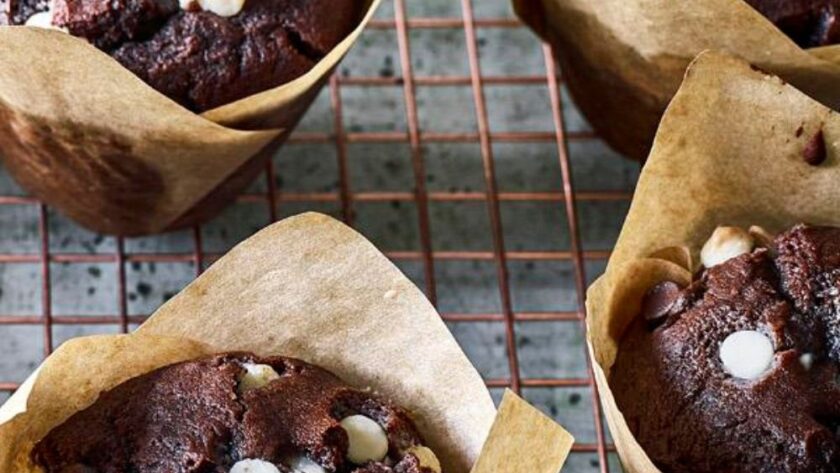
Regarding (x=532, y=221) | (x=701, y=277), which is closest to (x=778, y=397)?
(x=701, y=277)

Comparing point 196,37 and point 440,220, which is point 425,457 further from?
point 440,220

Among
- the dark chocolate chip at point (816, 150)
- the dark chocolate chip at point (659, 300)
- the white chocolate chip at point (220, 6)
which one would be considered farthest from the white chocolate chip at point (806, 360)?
the white chocolate chip at point (220, 6)

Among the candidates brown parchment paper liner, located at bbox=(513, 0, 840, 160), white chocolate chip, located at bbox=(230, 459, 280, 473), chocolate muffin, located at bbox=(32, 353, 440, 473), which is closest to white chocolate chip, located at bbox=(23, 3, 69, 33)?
chocolate muffin, located at bbox=(32, 353, 440, 473)

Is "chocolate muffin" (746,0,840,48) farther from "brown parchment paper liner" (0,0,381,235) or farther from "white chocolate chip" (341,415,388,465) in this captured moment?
"white chocolate chip" (341,415,388,465)

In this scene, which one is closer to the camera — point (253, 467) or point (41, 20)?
point (253, 467)

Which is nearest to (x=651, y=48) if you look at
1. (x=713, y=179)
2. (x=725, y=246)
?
(x=713, y=179)

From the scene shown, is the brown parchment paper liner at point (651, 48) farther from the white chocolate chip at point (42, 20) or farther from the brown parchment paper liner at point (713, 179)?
the white chocolate chip at point (42, 20)
